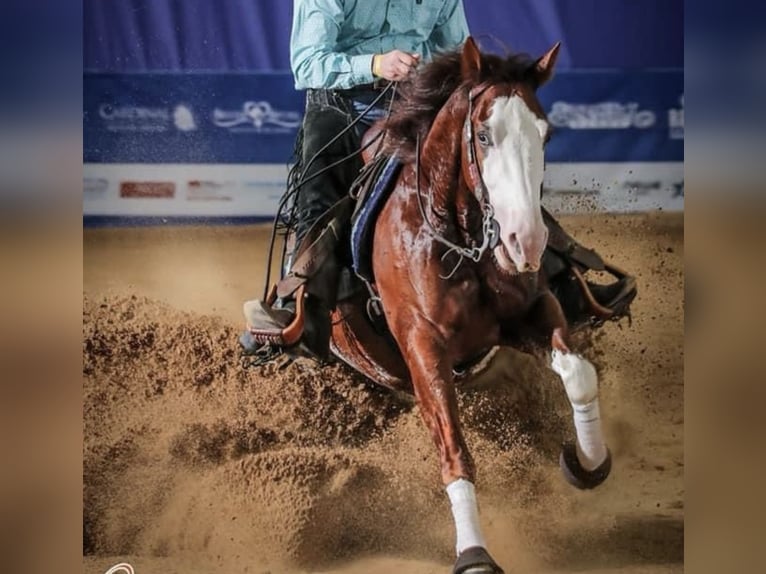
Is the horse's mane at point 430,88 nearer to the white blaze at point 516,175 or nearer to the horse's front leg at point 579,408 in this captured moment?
the white blaze at point 516,175

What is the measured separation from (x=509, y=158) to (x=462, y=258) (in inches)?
10.8

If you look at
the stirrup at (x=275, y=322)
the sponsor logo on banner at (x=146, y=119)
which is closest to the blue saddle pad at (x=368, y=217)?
the stirrup at (x=275, y=322)

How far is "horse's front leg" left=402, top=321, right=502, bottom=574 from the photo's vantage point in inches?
89.4

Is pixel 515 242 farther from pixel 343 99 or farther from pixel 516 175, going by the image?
pixel 343 99

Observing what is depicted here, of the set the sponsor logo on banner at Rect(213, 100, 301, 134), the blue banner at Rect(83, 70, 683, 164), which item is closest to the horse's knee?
the blue banner at Rect(83, 70, 683, 164)

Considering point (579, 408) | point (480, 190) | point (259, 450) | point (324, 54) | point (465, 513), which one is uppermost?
point (324, 54)

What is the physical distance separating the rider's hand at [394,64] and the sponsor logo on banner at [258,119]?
A: 0.81 feet

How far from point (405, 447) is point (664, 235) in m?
0.85

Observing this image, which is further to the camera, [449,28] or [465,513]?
[449,28]

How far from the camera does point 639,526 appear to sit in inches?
95.7

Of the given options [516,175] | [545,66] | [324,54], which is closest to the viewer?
[516,175]

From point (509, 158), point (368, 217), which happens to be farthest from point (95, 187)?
point (509, 158)

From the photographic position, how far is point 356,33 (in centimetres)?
236
